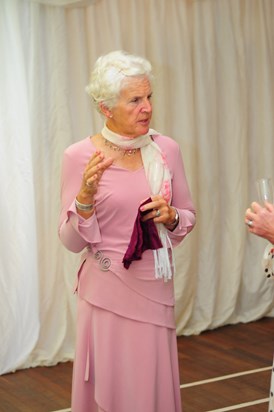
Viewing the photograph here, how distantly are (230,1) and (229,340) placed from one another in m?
2.46

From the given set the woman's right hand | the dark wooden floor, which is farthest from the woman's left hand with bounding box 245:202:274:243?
the dark wooden floor

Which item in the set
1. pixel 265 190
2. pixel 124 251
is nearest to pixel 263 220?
pixel 265 190

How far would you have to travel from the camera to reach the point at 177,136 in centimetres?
549

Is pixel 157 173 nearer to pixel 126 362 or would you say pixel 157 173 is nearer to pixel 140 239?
pixel 140 239

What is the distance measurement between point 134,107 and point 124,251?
0.56 m

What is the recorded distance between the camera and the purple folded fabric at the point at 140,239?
2.89m

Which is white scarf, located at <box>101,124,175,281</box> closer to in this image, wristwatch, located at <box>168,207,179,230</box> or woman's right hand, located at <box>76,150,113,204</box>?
wristwatch, located at <box>168,207,179,230</box>

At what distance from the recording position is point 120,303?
297 cm

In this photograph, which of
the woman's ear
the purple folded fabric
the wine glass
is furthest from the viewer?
the woman's ear

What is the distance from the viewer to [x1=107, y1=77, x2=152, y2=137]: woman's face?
9.67 ft

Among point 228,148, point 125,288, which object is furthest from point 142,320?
point 228,148

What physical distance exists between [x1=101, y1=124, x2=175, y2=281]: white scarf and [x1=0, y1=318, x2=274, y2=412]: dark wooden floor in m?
1.44

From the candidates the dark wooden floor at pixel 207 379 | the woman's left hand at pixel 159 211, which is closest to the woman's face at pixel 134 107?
the woman's left hand at pixel 159 211

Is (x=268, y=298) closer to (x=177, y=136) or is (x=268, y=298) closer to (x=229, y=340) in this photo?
(x=229, y=340)
